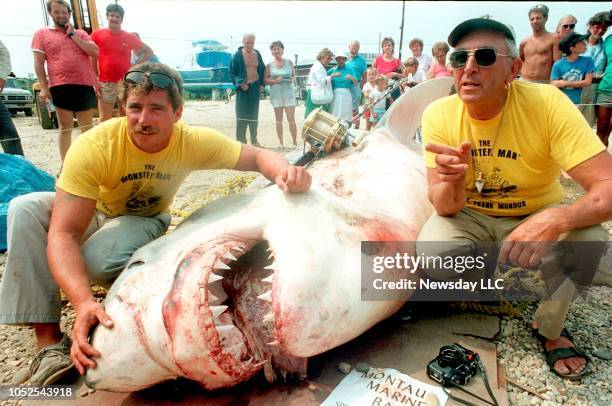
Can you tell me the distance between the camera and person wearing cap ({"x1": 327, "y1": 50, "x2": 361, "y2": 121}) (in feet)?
23.8

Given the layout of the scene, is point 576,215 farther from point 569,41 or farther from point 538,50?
point 538,50

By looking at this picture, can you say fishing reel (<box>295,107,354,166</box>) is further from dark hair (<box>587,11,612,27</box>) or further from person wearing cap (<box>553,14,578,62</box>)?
dark hair (<box>587,11,612,27</box>)

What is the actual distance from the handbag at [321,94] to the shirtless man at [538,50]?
2.90m

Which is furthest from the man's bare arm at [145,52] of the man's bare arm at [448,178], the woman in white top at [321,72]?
the man's bare arm at [448,178]

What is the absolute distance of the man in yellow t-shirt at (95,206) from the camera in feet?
6.31

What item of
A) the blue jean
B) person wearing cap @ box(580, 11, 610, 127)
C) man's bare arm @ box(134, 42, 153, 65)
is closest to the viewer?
the blue jean

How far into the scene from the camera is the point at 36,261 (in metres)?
2.07

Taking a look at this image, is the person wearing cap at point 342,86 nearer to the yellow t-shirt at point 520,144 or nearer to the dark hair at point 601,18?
the dark hair at point 601,18

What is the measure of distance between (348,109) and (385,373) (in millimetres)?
5929

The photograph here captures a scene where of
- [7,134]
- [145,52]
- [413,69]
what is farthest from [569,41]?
[7,134]

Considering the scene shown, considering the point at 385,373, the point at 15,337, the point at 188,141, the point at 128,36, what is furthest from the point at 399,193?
the point at 128,36

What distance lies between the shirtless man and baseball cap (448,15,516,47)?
14.4 ft

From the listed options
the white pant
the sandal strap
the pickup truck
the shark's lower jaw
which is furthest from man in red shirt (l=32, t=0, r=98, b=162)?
the pickup truck

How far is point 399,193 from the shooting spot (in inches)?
93.0
